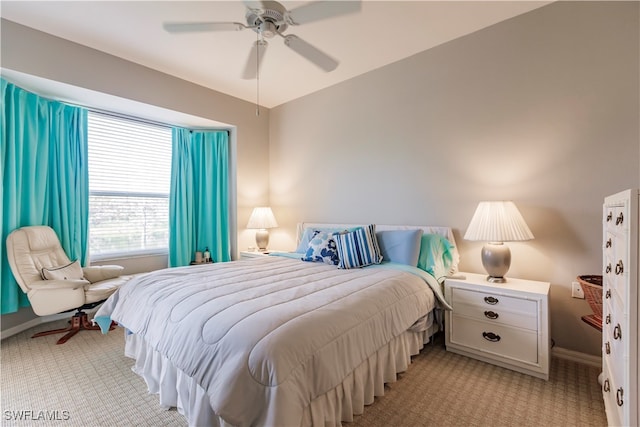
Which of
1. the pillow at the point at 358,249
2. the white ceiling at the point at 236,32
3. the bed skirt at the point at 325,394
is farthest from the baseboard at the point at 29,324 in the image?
the pillow at the point at 358,249

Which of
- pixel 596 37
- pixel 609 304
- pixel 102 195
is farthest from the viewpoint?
pixel 102 195

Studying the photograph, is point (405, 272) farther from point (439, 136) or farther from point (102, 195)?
point (102, 195)

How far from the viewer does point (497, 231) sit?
2.16 m

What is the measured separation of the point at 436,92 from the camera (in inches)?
113

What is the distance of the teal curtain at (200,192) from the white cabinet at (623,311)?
3929 mm

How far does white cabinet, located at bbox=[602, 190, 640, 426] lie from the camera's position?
41.4 inches

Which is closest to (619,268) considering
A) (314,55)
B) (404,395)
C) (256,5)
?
(404,395)

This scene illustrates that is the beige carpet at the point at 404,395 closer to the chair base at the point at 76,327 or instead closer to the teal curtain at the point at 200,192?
the chair base at the point at 76,327

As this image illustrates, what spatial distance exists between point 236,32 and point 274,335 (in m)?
2.63

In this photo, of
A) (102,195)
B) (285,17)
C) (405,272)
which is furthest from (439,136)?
(102,195)

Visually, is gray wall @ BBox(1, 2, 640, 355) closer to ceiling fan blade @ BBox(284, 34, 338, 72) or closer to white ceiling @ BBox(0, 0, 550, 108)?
white ceiling @ BBox(0, 0, 550, 108)

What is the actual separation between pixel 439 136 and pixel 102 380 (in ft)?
11.4

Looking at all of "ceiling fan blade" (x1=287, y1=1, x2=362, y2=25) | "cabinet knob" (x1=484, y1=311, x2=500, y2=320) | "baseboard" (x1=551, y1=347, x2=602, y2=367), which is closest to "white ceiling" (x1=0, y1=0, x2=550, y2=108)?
"ceiling fan blade" (x1=287, y1=1, x2=362, y2=25)

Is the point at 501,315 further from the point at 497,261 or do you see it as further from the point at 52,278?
the point at 52,278
